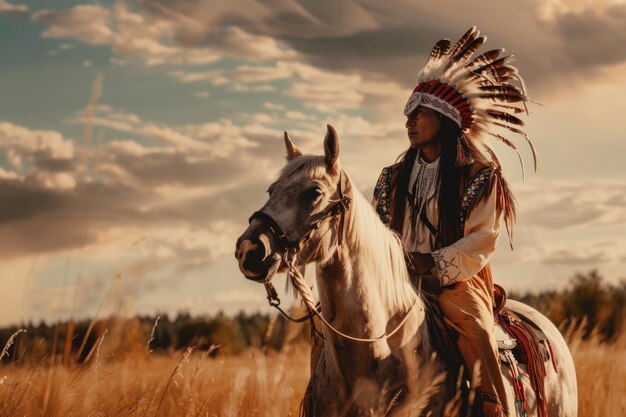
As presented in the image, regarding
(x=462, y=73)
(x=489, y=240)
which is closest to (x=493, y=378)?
(x=489, y=240)

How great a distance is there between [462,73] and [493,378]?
2150mm

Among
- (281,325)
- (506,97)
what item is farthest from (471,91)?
(281,325)

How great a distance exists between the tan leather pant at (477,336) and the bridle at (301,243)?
0.43m

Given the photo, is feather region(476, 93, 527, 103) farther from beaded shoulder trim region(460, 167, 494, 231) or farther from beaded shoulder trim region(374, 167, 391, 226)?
beaded shoulder trim region(374, 167, 391, 226)

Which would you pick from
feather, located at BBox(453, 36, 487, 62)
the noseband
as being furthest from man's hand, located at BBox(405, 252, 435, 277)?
feather, located at BBox(453, 36, 487, 62)

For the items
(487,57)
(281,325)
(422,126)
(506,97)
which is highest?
(487,57)

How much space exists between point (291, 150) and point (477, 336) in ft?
5.21

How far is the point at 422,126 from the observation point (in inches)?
201

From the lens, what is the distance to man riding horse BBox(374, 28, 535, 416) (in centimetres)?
459

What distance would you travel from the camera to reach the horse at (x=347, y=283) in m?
3.86

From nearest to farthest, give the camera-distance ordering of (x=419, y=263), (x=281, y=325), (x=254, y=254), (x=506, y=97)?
(x=254, y=254), (x=419, y=263), (x=506, y=97), (x=281, y=325)

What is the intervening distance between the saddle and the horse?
10 centimetres

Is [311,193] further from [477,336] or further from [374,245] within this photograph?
[477,336]

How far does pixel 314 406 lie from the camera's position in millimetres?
4449
